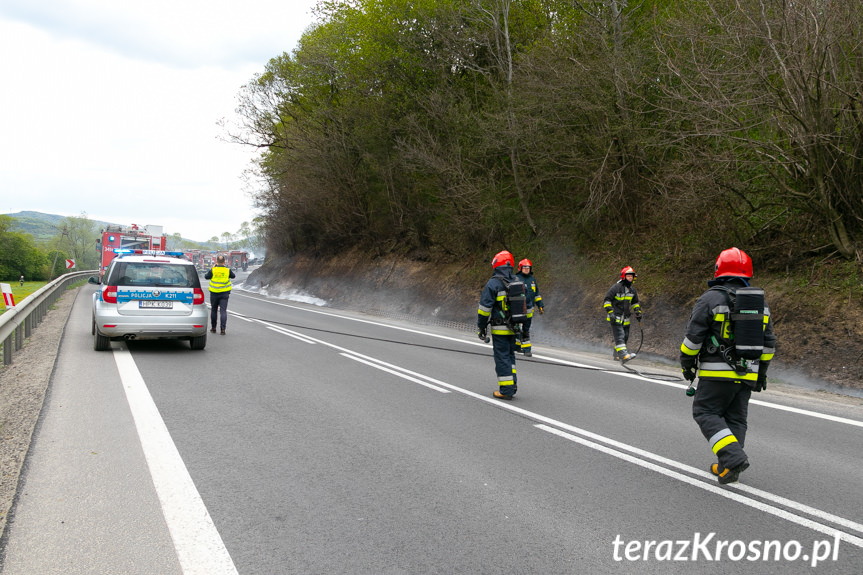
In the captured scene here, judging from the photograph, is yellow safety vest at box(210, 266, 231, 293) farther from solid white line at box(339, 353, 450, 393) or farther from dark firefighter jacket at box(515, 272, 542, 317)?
dark firefighter jacket at box(515, 272, 542, 317)

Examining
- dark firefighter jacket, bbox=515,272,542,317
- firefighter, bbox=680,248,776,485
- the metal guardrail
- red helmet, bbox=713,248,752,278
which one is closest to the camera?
firefighter, bbox=680,248,776,485

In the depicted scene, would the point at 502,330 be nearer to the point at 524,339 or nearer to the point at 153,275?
the point at 524,339

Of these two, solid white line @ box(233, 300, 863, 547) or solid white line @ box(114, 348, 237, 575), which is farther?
solid white line @ box(233, 300, 863, 547)

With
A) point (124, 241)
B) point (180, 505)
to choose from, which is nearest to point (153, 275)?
point (180, 505)

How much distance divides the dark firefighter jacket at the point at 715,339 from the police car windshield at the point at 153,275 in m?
8.69

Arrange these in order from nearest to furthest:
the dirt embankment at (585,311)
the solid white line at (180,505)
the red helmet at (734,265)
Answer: the solid white line at (180,505) → the red helmet at (734,265) → the dirt embankment at (585,311)

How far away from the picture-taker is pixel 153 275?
991 cm

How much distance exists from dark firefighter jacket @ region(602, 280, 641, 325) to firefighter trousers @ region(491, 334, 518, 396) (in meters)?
4.57

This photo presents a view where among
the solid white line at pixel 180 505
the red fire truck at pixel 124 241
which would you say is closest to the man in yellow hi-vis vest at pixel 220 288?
the solid white line at pixel 180 505

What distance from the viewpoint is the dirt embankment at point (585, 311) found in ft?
29.2

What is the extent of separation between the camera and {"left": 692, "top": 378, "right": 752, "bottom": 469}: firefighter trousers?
4.16 meters

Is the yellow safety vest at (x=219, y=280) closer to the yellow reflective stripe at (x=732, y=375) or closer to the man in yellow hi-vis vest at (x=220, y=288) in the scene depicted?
the man in yellow hi-vis vest at (x=220, y=288)

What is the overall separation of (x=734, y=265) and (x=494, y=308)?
3109mm

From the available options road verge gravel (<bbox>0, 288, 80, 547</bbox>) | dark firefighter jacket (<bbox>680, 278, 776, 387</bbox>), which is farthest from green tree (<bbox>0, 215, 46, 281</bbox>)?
dark firefighter jacket (<bbox>680, 278, 776, 387</bbox>)
